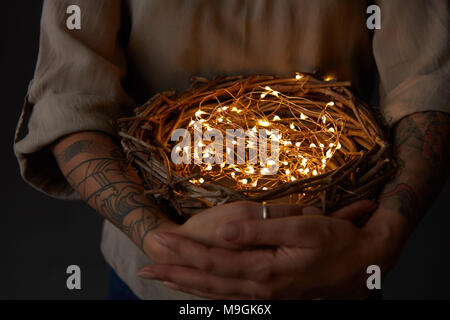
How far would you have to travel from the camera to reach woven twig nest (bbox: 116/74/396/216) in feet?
1.88

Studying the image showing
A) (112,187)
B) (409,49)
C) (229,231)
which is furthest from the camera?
(409,49)

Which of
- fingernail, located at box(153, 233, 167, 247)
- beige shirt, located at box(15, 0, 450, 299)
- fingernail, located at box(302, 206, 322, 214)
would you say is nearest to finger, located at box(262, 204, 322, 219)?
fingernail, located at box(302, 206, 322, 214)

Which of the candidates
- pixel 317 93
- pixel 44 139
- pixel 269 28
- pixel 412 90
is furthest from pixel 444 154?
pixel 44 139

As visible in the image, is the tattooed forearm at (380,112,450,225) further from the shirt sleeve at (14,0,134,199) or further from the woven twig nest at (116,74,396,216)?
the shirt sleeve at (14,0,134,199)

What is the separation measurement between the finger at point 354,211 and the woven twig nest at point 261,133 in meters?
0.02

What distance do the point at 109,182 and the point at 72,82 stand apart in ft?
0.56

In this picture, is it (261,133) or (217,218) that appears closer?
(217,218)

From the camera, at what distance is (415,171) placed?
0.60 metres

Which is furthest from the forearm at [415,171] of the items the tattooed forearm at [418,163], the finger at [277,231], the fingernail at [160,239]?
the fingernail at [160,239]

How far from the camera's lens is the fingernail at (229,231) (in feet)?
1.54

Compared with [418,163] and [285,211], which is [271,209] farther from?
[418,163]

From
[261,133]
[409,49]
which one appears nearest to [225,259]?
[261,133]

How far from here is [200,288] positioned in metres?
0.49

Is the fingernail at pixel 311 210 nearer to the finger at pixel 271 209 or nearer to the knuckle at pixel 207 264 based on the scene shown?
the finger at pixel 271 209
